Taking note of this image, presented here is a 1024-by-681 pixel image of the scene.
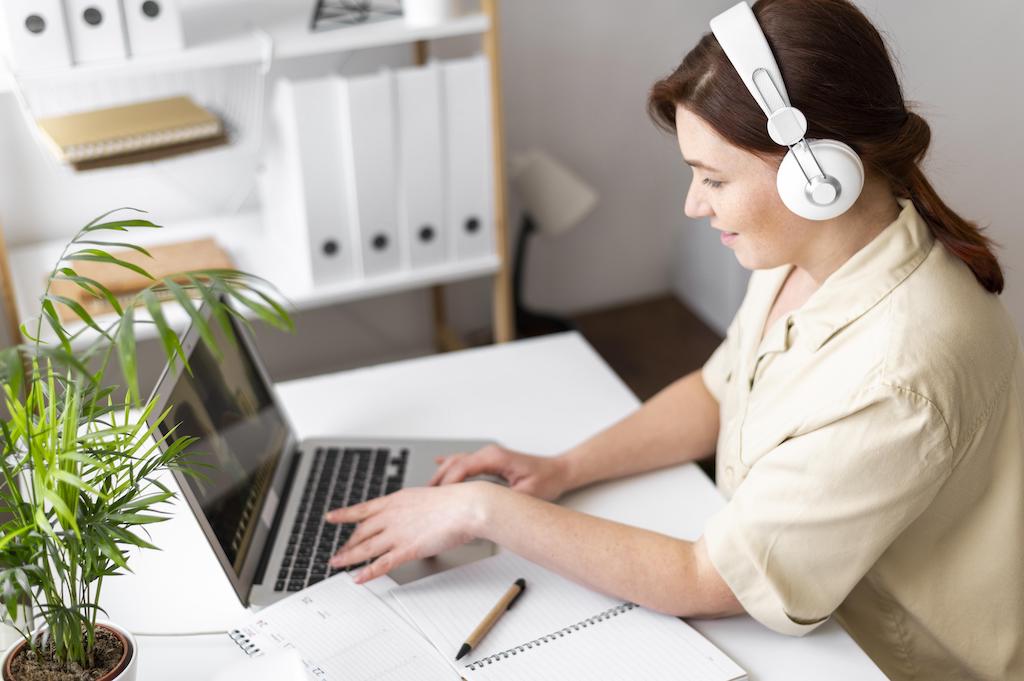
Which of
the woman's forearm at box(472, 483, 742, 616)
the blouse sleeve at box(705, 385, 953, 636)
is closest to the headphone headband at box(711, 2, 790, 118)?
the blouse sleeve at box(705, 385, 953, 636)

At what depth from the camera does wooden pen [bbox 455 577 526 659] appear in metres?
1.05

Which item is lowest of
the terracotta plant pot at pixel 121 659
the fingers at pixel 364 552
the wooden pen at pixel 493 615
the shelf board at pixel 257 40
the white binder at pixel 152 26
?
the wooden pen at pixel 493 615

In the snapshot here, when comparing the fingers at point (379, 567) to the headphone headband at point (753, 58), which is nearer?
the headphone headband at point (753, 58)

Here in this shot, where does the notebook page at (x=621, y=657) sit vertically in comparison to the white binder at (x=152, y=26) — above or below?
below

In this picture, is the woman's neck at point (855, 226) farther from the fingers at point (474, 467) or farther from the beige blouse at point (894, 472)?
the fingers at point (474, 467)

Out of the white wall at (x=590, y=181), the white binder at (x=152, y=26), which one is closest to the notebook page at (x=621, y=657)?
the white binder at (x=152, y=26)

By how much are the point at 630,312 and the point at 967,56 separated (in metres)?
1.46

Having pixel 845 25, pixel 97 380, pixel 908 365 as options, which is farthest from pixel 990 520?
pixel 97 380

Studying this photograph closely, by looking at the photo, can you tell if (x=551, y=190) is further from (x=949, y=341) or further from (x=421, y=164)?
(x=949, y=341)

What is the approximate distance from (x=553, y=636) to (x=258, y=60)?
1213mm

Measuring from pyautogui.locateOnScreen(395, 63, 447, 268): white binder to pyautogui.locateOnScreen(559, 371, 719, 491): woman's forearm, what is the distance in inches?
30.0

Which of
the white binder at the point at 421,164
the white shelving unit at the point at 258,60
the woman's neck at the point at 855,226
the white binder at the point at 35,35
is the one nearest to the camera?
the woman's neck at the point at 855,226

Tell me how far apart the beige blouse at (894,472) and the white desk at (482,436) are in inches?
1.8

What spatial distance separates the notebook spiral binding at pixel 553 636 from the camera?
1033 mm
